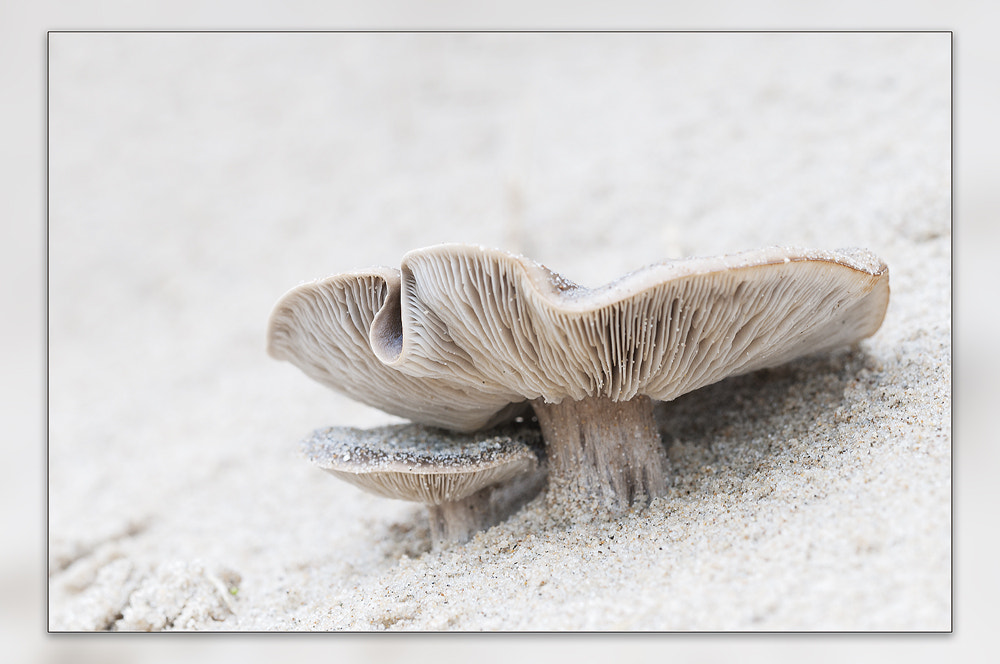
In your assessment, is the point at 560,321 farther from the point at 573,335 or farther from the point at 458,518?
the point at 458,518

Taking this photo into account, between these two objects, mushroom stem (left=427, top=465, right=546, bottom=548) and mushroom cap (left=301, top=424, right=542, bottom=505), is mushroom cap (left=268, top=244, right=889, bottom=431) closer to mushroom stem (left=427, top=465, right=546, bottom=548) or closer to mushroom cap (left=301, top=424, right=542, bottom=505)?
mushroom cap (left=301, top=424, right=542, bottom=505)

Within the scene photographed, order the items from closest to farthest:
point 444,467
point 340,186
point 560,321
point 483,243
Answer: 1. point 560,321
2. point 444,467
3. point 483,243
4. point 340,186

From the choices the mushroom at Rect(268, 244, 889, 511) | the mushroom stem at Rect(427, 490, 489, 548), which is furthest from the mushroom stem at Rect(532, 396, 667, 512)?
the mushroom stem at Rect(427, 490, 489, 548)

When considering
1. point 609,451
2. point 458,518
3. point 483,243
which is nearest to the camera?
point 609,451

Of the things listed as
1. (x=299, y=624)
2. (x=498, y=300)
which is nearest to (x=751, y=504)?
(x=498, y=300)

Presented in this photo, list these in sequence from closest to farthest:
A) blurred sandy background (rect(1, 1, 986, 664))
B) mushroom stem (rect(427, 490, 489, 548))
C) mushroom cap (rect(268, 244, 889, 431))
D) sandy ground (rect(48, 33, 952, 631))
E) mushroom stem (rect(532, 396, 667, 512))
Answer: mushroom cap (rect(268, 244, 889, 431)) < sandy ground (rect(48, 33, 952, 631)) < mushroom stem (rect(532, 396, 667, 512)) < mushroom stem (rect(427, 490, 489, 548)) < blurred sandy background (rect(1, 1, 986, 664))

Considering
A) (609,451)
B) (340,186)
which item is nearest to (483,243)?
(340,186)

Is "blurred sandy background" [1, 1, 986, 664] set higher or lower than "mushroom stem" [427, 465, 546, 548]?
higher

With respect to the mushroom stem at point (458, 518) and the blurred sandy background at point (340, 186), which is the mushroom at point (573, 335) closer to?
the mushroom stem at point (458, 518)
